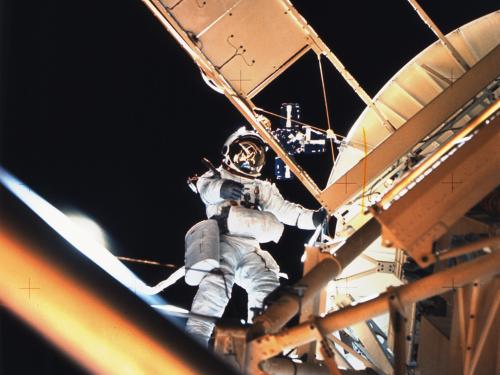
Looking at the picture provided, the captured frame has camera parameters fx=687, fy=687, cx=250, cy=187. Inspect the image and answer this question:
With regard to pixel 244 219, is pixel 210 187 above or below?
above

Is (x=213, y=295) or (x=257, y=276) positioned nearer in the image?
(x=213, y=295)

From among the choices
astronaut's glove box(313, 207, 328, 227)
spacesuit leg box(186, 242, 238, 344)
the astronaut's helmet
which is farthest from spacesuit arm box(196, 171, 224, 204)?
astronaut's glove box(313, 207, 328, 227)

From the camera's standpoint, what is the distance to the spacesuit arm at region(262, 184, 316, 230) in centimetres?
955

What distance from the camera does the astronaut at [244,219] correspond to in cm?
821

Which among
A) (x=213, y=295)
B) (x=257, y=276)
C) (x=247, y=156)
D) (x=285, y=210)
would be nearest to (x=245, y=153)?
(x=247, y=156)

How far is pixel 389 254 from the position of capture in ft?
29.9

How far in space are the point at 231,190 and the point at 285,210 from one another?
109cm

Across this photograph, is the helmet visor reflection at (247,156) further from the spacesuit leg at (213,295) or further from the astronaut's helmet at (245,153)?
the spacesuit leg at (213,295)

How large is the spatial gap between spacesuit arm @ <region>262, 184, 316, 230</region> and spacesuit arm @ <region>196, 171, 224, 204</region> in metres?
0.80

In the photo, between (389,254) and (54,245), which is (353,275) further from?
(54,245)

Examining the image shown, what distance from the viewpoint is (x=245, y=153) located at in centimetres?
951

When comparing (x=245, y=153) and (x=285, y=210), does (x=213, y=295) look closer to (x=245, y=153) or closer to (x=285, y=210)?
(x=285, y=210)

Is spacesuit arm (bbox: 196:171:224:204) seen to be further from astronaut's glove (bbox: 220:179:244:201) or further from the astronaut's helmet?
the astronaut's helmet

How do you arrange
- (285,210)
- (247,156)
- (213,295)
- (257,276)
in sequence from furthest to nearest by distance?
(285,210) < (247,156) < (257,276) < (213,295)
